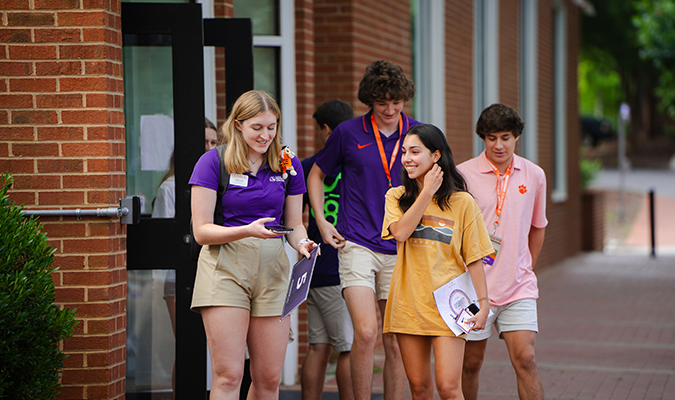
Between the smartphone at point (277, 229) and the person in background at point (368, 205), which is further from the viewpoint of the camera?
the person in background at point (368, 205)

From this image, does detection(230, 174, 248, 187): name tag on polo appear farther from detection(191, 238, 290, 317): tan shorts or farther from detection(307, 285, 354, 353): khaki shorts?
detection(307, 285, 354, 353): khaki shorts

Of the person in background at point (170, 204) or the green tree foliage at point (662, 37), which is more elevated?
the green tree foliage at point (662, 37)

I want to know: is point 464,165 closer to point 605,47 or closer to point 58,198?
point 58,198

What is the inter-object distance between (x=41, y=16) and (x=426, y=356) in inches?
103

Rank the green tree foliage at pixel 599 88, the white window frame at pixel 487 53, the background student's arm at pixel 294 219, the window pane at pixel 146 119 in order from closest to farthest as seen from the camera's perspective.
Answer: the background student's arm at pixel 294 219
the window pane at pixel 146 119
the white window frame at pixel 487 53
the green tree foliage at pixel 599 88

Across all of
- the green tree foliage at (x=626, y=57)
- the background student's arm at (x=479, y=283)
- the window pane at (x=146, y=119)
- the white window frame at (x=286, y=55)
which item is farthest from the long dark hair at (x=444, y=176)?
the green tree foliage at (x=626, y=57)

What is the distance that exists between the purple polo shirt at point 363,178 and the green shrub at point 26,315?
164cm

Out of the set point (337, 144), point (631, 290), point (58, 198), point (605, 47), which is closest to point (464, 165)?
point (337, 144)

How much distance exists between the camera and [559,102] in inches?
612

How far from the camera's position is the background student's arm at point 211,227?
3510 millimetres

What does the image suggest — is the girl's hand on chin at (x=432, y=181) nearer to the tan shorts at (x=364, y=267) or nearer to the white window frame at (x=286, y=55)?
the tan shorts at (x=364, y=267)

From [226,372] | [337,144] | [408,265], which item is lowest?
[226,372]

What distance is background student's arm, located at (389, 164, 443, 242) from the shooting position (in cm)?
369

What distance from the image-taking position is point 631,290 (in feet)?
39.6
